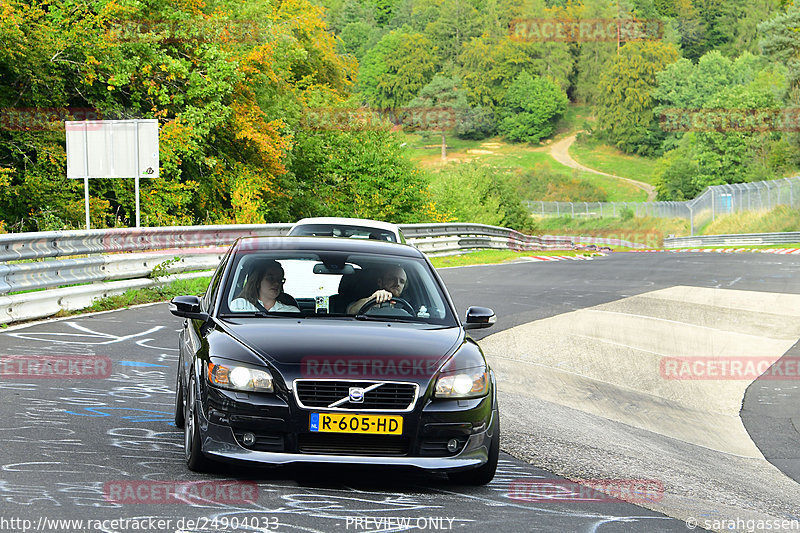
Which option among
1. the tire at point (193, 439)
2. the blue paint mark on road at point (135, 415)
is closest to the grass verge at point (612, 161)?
the blue paint mark on road at point (135, 415)

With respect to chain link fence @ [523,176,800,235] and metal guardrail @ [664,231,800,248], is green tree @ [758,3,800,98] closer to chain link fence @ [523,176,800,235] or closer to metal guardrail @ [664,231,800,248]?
chain link fence @ [523,176,800,235]

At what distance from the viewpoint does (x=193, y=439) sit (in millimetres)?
6191

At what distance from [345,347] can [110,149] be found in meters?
17.8

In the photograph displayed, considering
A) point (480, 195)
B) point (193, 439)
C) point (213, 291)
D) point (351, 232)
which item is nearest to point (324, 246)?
point (213, 291)

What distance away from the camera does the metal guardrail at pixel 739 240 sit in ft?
207

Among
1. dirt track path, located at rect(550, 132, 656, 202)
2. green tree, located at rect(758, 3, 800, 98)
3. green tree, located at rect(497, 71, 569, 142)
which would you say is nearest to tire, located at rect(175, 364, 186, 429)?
green tree, located at rect(758, 3, 800, 98)

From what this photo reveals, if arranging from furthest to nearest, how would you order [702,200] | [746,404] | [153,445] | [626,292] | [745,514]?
[702,200] < [626,292] < [746,404] < [153,445] < [745,514]

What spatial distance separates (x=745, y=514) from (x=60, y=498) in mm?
3662

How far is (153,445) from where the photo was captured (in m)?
7.10

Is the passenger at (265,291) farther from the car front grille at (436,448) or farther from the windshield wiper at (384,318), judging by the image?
the car front grille at (436,448)

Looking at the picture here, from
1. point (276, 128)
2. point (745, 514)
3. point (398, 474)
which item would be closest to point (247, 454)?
point (398, 474)

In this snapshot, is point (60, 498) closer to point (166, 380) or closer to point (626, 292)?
A: point (166, 380)

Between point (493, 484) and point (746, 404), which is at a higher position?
point (493, 484)

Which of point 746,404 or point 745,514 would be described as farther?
point 746,404
